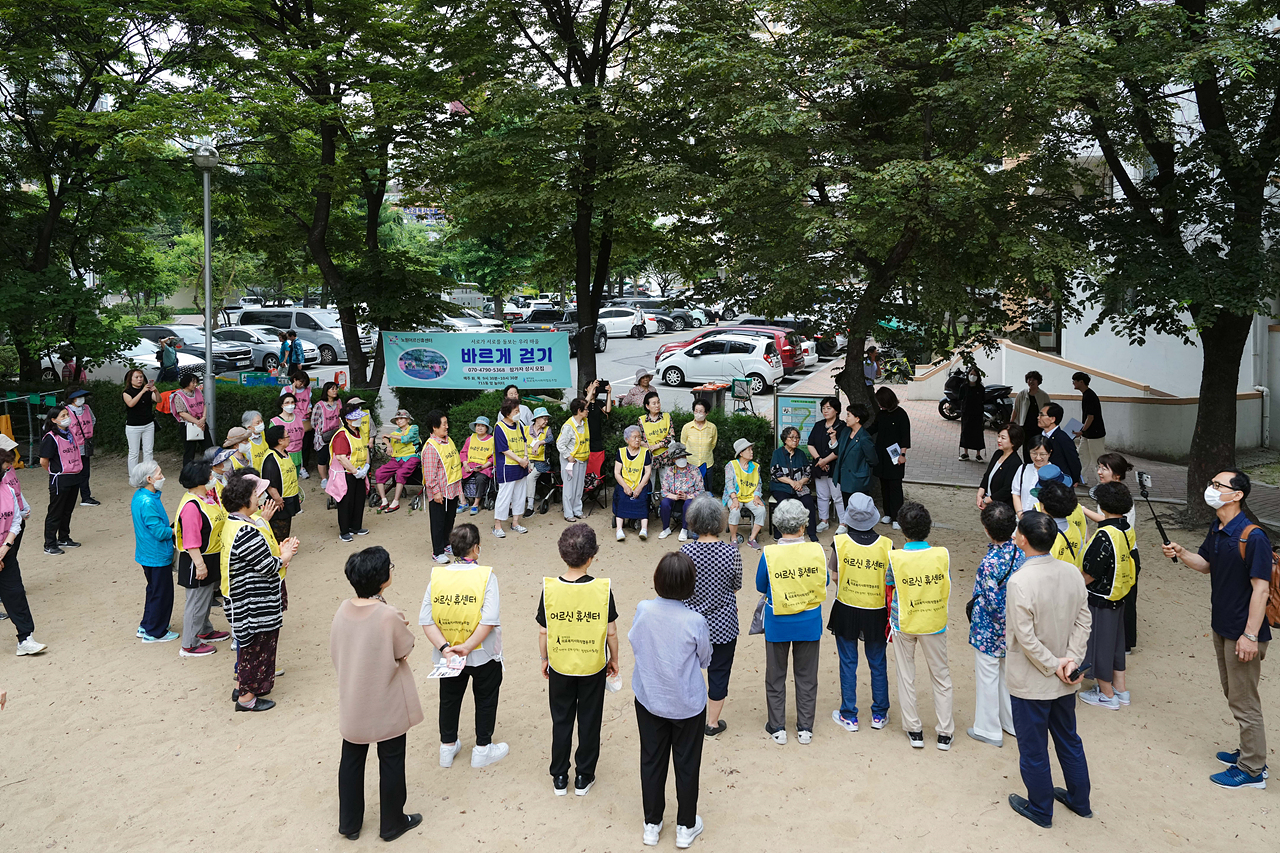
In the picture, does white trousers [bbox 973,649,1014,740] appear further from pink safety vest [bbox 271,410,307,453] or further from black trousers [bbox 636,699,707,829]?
pink safety vest [bbox 271,410,307,453]

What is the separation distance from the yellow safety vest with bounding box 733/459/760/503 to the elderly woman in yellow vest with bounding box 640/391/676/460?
3.64 ft

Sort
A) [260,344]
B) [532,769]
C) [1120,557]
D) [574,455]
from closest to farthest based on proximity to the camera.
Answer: [532,769] → [1120,557] → [574,455] → [260,344]

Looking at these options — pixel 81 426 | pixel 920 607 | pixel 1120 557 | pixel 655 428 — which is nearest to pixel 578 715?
pixel 920 607

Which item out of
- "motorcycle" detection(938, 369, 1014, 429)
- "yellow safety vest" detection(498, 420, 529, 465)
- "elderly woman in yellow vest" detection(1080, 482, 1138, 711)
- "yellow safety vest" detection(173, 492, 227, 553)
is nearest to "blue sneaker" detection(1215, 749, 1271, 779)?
"elderly woman in yellow vest" detection(1080, 482, 1138, 711)

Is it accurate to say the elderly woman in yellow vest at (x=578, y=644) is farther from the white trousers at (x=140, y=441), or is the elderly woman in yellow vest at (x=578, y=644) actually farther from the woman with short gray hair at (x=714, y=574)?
the white trousers at (x=140, y=441)

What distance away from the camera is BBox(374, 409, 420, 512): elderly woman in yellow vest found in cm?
1099

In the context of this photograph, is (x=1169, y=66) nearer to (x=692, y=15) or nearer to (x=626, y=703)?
(x=692, y=15)

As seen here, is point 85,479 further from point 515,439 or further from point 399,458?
point 515,439

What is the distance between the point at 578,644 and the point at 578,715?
0.52 meters

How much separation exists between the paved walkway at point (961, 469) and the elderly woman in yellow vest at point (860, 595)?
7.51 m

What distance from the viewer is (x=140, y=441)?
42.0 ft

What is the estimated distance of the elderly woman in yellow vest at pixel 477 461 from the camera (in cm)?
1052

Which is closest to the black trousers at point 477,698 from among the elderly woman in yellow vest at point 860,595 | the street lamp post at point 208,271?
the elderly woman in yellow vest at point 860,595

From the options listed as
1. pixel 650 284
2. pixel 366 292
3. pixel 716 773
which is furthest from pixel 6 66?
pixel 650 284
